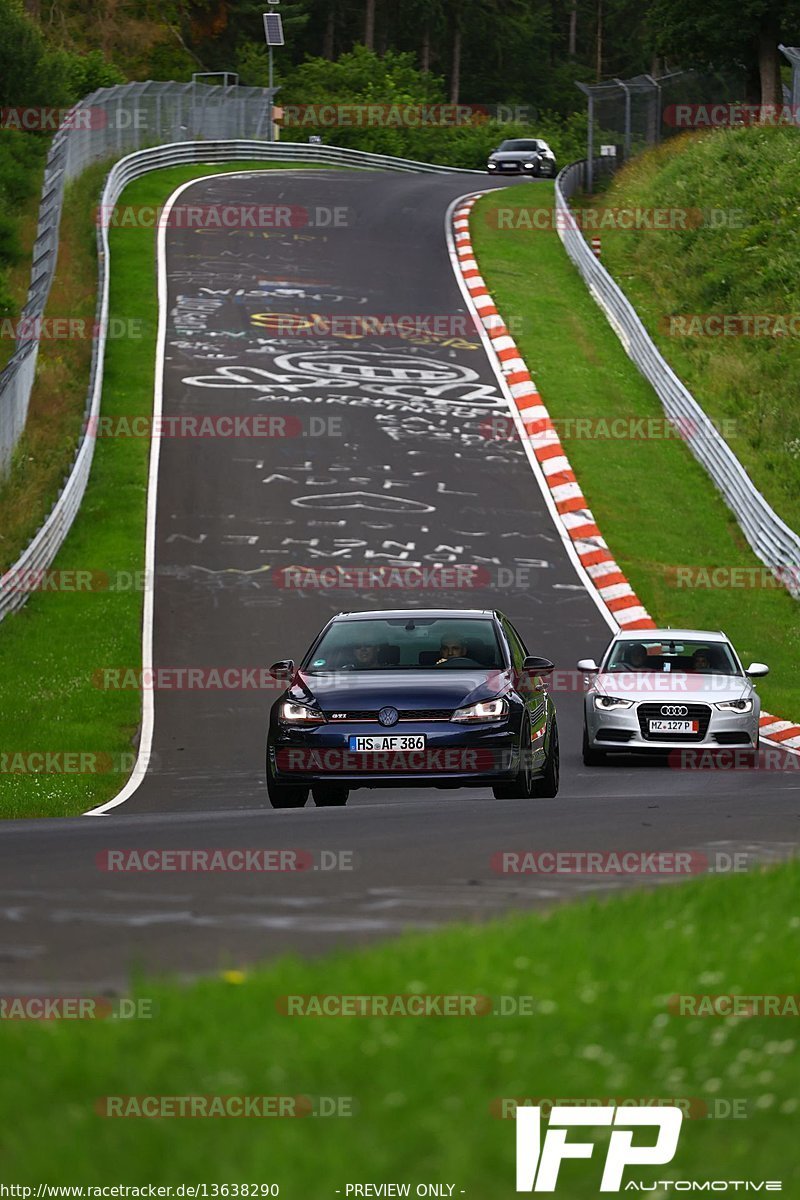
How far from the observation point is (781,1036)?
5273mm

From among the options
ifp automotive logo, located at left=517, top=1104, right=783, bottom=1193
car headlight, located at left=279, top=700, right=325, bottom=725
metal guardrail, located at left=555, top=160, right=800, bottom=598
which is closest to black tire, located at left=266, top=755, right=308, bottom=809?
car headlight, located at left=279, top=700, right=325, bottom=725

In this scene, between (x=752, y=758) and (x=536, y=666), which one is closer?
(x=536, y=666)

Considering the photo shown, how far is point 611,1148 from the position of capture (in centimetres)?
428

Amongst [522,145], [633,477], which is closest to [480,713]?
[633,477]

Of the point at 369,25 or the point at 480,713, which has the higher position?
the point at 369,25

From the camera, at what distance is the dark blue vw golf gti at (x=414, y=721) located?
13.2 m

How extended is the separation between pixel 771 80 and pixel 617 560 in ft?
109

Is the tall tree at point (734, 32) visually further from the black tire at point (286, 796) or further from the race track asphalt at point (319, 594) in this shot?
the black tire at point (286, 796)

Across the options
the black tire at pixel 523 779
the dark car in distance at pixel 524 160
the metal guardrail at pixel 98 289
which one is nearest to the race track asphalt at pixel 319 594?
the black tire at pixel 523 779

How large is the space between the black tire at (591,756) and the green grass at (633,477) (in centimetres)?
370

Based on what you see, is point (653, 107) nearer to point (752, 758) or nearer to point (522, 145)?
point (522, 145)

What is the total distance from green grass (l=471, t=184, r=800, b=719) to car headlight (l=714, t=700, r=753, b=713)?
10.2 ft

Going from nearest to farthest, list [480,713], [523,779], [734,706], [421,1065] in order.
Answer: [421,1065]
[480,713]
[523,779]
[734,706]

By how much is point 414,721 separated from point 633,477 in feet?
63.0
